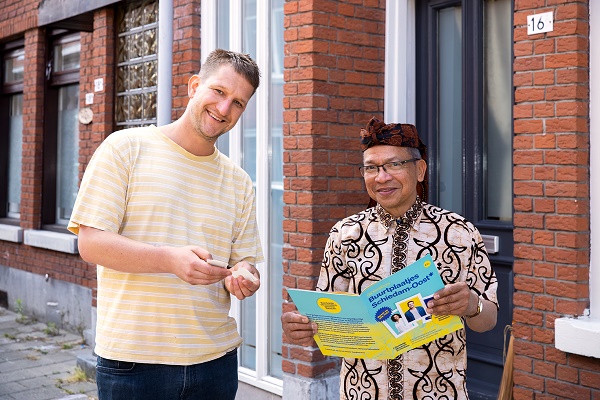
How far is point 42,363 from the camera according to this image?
7492mm

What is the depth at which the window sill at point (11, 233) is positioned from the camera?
9956mm

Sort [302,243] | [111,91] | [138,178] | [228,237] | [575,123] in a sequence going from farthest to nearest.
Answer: [111,91], [302,243], [575,123], [228,237], [138,178]

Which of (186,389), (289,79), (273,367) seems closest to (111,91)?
(289,79)

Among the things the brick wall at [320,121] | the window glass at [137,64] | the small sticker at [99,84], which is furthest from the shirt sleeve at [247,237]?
the small sticker at [99,84]

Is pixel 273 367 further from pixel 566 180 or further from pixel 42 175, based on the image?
pixel 42 175

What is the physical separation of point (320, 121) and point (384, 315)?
9.01ft

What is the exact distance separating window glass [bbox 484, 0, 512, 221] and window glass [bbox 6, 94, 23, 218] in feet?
27.1

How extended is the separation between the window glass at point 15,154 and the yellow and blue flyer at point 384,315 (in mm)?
9546

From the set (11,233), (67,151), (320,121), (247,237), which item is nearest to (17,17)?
(67,151)

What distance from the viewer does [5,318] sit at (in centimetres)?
987

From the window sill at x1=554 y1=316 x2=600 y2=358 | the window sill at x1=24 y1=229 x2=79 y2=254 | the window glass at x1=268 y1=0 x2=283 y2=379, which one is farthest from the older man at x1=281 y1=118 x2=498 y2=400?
the window sill at x1=24 y1=229 x2=79 y2=254

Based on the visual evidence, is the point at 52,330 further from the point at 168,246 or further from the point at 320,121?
the point at 168,246

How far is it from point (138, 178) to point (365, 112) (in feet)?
9.87

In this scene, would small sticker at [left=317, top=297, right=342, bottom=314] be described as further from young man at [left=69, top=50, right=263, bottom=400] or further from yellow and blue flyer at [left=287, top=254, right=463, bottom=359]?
young man at [left=69, top=50, right=263, bottom=400]
